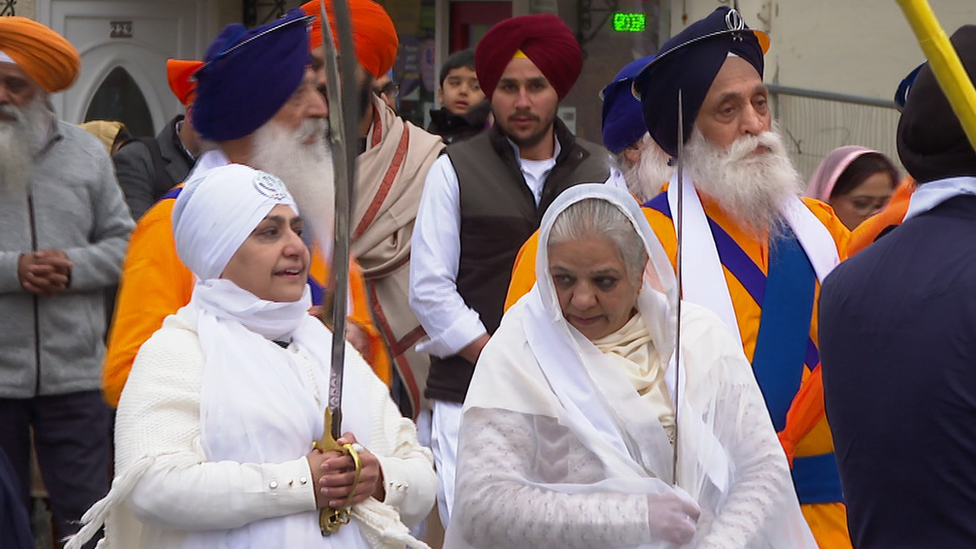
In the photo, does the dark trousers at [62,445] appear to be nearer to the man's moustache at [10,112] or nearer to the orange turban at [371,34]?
the man's moustache at [10,112]

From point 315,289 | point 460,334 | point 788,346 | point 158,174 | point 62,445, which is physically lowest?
point 62,445

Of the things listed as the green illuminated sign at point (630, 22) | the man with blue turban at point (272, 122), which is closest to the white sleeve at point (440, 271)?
the man with blue turban at point (272, 122)

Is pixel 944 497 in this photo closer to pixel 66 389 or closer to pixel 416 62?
pixel 66 389

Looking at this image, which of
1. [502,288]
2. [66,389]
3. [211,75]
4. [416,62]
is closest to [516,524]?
[211,75]

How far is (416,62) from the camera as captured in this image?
11.1 metres

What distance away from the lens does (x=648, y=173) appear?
18.5 ft

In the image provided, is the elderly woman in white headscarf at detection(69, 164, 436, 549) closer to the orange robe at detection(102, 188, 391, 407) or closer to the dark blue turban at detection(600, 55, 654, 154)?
the orange robe at detection(102, 188, 391, 407)

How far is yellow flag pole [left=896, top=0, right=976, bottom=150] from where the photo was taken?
1963mm

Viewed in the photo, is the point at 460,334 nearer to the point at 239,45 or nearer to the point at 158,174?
the point at 239,45

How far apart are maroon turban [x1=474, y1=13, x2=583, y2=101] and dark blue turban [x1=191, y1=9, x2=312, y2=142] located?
1.64m

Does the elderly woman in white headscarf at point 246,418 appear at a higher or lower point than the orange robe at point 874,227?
lower

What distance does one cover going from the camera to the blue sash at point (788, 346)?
3.71m

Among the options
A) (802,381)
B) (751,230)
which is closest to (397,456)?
(802,381)

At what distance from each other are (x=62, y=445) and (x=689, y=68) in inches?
105
